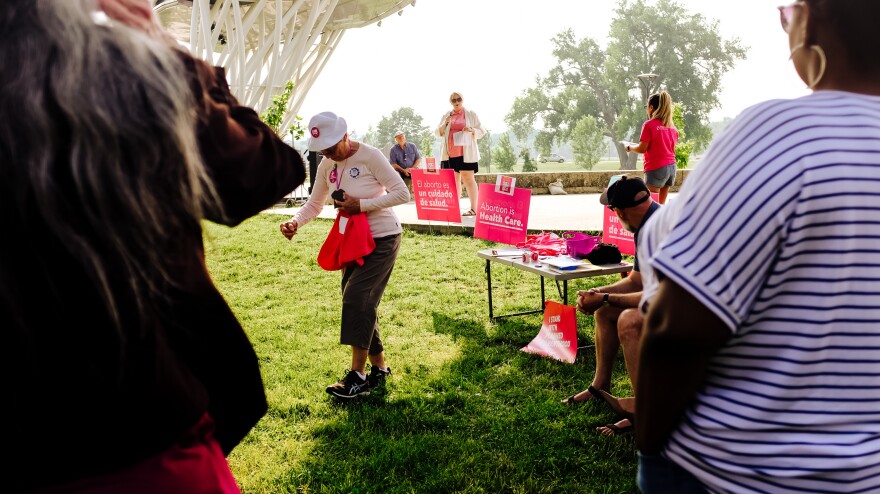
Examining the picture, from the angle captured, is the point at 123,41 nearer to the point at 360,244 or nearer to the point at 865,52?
the point at 865,52

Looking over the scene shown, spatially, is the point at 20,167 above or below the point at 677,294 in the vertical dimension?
above

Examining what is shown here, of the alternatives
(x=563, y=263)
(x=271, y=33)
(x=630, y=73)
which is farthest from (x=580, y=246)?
(x=630, y=73)

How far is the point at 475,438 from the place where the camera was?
3.93 metres

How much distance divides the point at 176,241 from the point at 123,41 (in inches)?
12.8

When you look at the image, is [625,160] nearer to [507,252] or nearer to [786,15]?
[507,252]

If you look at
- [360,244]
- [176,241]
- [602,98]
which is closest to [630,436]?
[360,244]

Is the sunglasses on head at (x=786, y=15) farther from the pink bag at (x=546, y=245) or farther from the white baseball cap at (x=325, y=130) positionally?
the pink bag at (x=546, y=245)

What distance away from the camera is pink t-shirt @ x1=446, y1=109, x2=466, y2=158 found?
37.9ft

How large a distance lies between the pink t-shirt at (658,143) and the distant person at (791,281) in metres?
8.59

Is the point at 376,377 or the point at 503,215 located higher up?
the point at 503,215

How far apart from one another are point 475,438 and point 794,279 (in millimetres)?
3180

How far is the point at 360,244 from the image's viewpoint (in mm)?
4324

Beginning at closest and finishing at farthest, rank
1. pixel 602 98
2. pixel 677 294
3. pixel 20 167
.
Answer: pixel 20 167
pixel 677 294
pixel 602 98

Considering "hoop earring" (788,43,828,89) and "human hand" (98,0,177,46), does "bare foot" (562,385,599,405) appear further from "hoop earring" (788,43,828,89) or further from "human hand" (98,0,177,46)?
"human hand" (98,0,177,46)
